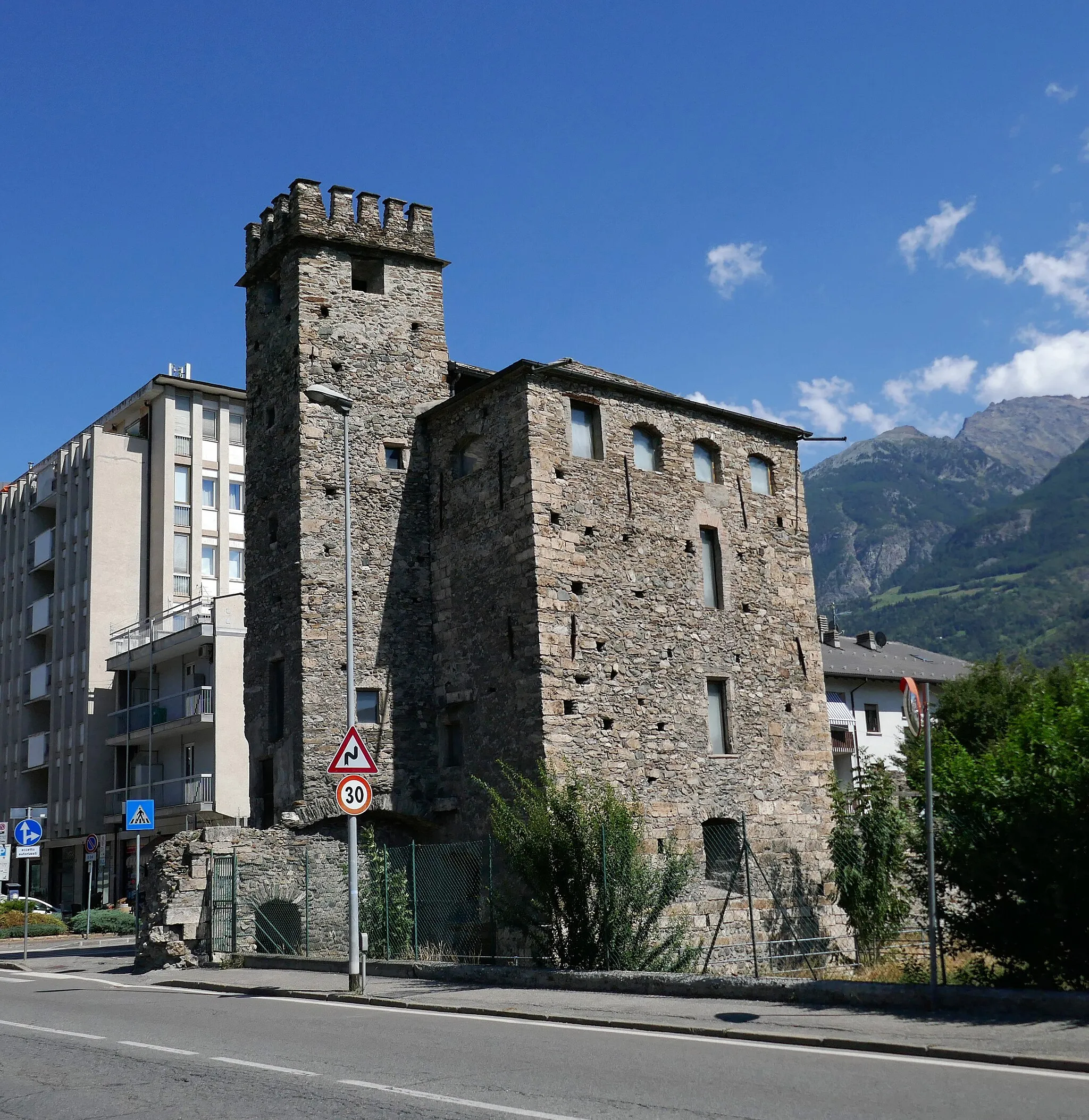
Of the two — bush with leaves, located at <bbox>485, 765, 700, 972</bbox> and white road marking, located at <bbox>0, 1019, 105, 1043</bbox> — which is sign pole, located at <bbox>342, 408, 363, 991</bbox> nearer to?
bush with leaves, located at <bbox>485, 765, 700, 972</bbox>

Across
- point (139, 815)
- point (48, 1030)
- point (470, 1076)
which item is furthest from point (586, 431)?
point (470, 1076)

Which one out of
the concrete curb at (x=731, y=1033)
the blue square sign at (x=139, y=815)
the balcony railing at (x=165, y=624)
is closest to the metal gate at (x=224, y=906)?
the blue square sign at (x=139, y=815)

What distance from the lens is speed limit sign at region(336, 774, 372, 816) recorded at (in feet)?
53.8

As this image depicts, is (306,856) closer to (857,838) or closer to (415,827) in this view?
(415,827)

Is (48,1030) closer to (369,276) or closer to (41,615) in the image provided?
(369,276)

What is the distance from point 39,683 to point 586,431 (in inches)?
1569

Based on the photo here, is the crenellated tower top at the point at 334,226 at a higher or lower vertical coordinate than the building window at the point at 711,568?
higher

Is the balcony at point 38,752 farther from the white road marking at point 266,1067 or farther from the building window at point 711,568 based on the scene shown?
the white road marking at point 266,1067

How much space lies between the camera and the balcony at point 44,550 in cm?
5688

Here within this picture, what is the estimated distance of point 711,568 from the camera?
2838 centimetres

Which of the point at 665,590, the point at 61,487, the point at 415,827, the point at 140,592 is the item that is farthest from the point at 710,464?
the point at 61,487

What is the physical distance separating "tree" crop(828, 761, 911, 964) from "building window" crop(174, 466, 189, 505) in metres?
36.2

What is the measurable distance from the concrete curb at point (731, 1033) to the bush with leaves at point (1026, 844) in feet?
10.3

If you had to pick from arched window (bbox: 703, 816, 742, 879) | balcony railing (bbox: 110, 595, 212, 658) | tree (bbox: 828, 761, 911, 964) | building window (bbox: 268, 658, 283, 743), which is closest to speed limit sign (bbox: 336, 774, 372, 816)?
building window (bbox: 268, 658, 283, 743)
